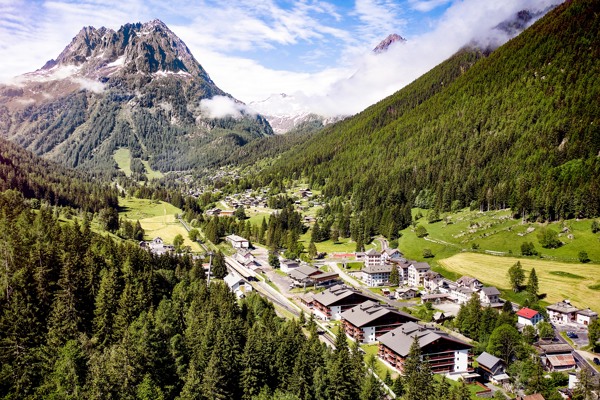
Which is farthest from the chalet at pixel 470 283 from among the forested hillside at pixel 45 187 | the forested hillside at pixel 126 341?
the forested hillside at pixel 45 187

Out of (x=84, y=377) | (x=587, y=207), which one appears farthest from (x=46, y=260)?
(x=587, y=207)

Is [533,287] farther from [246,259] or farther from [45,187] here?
[45,187]

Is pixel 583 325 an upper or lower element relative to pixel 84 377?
lower

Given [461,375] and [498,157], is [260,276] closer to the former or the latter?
[461,375]

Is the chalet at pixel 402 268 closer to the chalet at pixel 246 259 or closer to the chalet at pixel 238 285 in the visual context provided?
the chalet at pixel 238 285

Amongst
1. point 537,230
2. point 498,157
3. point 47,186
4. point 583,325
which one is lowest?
point 583,325

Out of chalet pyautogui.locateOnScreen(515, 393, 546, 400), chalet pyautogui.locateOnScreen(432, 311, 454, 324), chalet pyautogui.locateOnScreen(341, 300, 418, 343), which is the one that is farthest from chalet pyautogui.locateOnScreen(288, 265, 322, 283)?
chalet pyautogui.locateOnScreen(515, 393, 546, 400)
